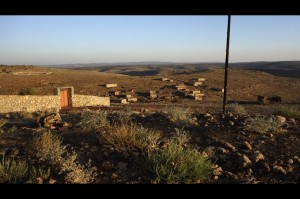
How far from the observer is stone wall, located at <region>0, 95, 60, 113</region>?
19016 millimetres

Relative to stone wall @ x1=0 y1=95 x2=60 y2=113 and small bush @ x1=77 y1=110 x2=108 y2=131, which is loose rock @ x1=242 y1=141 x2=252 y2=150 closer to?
small bush @ x1=77 y1=110 x2=108 y2=131

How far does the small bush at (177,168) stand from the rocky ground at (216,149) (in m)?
0.19

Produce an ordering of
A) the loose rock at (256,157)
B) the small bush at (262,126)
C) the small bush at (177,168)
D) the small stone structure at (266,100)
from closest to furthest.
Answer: the small bush at (177,168)
the loose rock at (256,157)
the small bush at (262,126)
the small stone structure at (266,100)

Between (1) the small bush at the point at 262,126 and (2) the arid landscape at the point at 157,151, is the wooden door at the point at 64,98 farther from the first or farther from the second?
(1) the small bush at the point at 262,126

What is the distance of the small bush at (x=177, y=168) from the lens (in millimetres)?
5504

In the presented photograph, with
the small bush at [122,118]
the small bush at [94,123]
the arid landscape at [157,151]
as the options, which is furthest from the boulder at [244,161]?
the small bush at [122,118]

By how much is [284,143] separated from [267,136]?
0.71 metres

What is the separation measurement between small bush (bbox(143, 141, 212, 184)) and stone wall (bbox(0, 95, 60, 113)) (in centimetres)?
1391

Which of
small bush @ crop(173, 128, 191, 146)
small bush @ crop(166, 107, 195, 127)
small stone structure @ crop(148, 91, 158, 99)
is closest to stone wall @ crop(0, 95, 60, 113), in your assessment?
small bush @ crop(166, 107, 195, 127)

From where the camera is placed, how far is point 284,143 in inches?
314

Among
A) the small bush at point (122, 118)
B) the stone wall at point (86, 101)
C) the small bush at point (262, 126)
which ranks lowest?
the stone wall at point (86, 101)

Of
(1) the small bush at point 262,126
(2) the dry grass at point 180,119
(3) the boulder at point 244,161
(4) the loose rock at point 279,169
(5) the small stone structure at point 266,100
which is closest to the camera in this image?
(4) the loose rock at point 279,169

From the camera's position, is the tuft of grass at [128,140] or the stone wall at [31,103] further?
the stone wall at [31,103]
